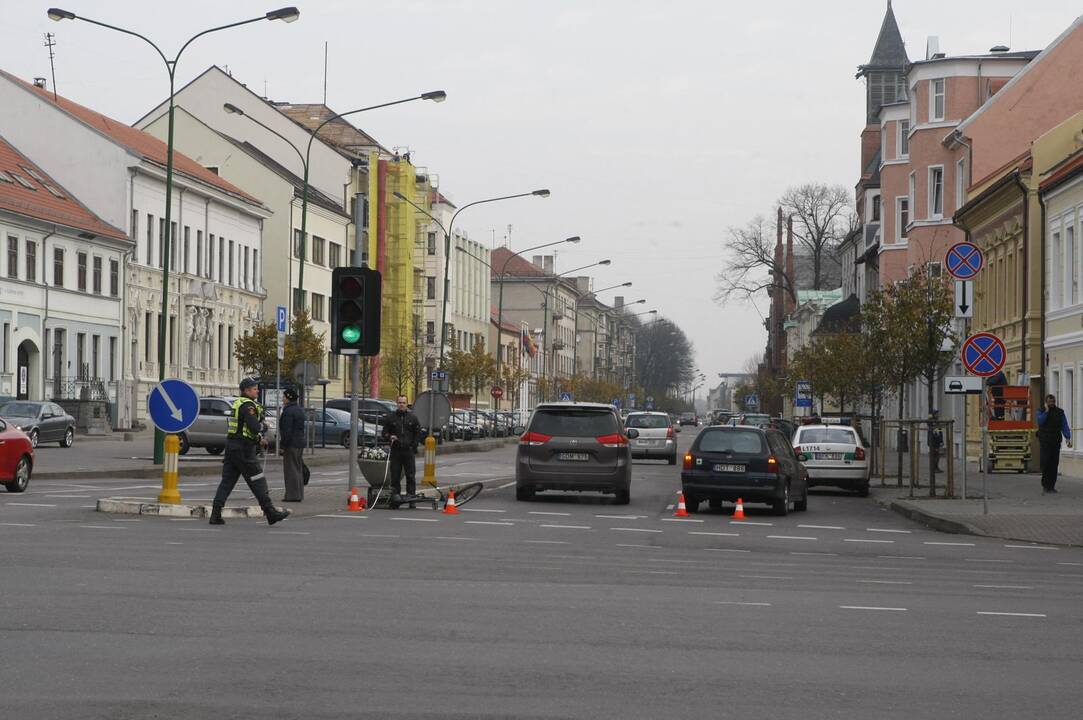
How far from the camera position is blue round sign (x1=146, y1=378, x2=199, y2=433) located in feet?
73.5

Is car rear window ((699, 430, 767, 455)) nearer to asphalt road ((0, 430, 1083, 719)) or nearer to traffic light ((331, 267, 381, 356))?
traffic light ((331, 267, 381, 356))

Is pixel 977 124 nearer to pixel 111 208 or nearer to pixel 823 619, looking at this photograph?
pixel 111 208

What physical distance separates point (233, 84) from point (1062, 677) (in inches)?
3270

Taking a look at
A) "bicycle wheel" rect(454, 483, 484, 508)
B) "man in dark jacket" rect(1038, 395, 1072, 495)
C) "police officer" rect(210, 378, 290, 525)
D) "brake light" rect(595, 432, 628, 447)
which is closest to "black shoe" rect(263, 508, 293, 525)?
"police officer" rect(210, 378, 290, 525)

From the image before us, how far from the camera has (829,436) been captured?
1428 inches

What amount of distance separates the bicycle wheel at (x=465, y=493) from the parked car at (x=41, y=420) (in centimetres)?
2566

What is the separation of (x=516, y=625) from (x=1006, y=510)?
17.7 metres

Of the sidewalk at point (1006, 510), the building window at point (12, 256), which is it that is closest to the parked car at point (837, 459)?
the sidewalk at point (1006, 510)

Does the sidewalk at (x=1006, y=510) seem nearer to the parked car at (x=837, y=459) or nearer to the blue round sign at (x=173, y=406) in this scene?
the parked car at (x=837, y=459)

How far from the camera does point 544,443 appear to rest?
28703 mm

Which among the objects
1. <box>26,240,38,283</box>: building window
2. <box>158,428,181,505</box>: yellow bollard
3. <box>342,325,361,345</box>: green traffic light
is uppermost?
<box>26,240,38,283</box>: building window

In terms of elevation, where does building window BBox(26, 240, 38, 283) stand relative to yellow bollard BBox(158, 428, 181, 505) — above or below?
above

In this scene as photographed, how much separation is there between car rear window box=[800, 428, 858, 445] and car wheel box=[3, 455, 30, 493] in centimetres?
1610

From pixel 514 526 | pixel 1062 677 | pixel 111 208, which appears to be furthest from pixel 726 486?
pixel 111 208
